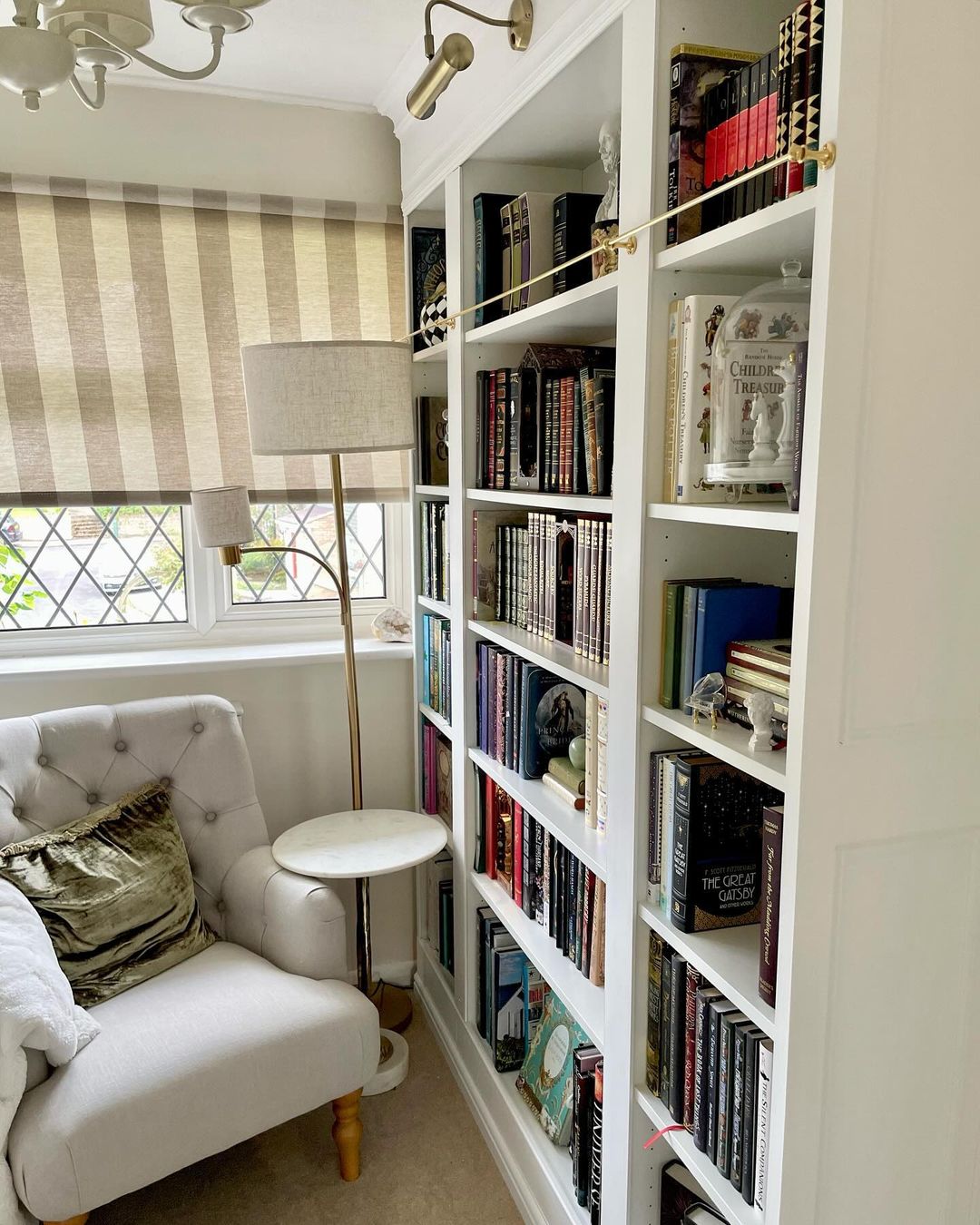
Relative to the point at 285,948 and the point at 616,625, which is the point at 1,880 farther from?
the point at 616,625

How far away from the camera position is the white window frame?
262 cm

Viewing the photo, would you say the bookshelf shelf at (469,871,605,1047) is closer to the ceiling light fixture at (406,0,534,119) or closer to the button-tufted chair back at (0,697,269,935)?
the button-tufted chair back at (0,697,269,935)

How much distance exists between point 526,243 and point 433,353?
517 mm

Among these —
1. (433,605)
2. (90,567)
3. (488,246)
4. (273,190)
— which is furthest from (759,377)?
(90,567)

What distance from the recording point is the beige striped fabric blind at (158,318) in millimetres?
2398

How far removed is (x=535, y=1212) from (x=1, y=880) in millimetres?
1277

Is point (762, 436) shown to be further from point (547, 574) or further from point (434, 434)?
point (434, 434)

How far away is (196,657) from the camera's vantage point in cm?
261

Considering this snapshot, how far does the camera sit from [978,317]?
3.52ft

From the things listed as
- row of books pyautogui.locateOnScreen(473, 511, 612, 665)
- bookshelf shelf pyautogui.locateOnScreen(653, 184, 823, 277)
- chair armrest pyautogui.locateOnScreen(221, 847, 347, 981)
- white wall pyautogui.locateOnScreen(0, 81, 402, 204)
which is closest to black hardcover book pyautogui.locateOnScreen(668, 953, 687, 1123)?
row of books pyautogui.locateOnScreen(473, 511, 612, 665)

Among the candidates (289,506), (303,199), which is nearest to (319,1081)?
(289,506)

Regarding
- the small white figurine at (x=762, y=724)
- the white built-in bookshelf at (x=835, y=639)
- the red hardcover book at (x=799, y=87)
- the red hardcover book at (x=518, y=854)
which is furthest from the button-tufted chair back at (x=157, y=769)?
the red hardcover book at (x=799, y=87)

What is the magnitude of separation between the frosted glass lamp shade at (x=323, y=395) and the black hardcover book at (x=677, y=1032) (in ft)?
Answer: 3.99

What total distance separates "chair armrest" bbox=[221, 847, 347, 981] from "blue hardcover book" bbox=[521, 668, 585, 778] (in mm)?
541
